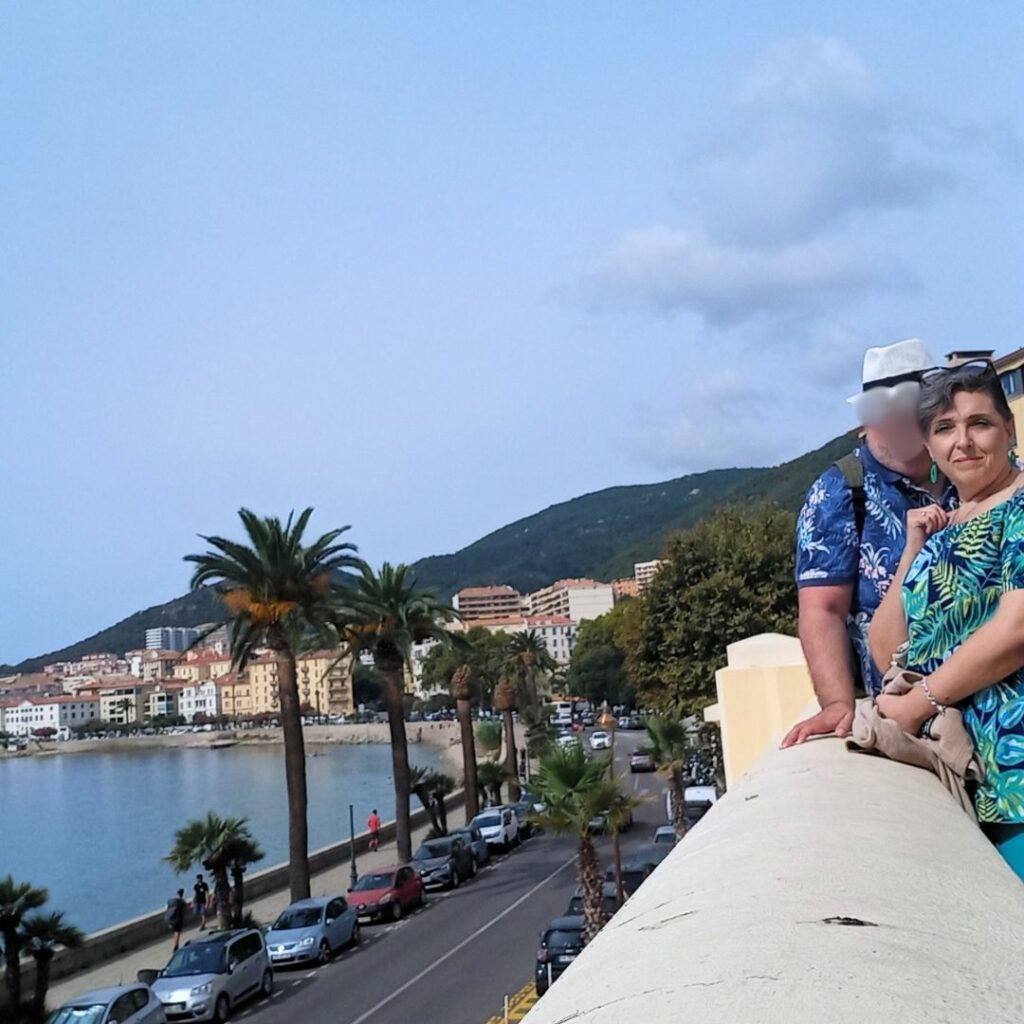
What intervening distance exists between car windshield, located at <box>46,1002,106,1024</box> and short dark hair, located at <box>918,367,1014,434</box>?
50.2 feet

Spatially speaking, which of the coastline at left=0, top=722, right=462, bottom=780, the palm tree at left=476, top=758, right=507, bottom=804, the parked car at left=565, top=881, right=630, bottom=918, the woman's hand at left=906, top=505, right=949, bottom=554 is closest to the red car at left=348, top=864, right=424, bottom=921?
the parked car at left=565, top=881, right=630, bottom=918

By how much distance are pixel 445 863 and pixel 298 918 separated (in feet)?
26.3

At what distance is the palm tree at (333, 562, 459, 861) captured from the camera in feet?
104

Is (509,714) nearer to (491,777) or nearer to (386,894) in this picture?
(491,777)

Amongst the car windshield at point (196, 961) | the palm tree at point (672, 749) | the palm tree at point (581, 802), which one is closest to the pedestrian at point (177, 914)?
the car windshield at point (196, 961)

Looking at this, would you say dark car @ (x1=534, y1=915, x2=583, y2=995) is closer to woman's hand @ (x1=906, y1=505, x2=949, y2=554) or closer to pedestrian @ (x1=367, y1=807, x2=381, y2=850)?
woman's hand @ (x1=906, y1=505, x2=949, y2=554)

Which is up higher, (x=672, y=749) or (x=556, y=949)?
(x=672, y=749)

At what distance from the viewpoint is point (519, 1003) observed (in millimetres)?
17328

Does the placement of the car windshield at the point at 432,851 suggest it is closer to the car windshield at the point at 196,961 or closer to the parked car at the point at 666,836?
the parked car at the point at 666,836

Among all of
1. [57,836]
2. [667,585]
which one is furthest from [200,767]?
[667,585]

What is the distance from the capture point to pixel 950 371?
2695 millimetres

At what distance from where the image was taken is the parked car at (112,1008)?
592 inches

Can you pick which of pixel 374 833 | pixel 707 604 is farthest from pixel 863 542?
pixel 374 833

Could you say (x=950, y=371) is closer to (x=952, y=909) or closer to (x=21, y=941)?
(x=952, y=909)
